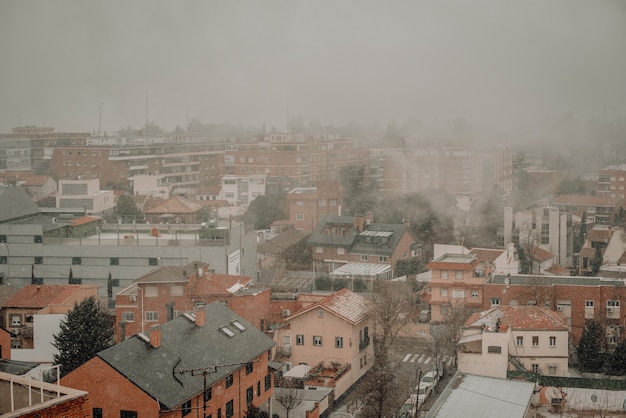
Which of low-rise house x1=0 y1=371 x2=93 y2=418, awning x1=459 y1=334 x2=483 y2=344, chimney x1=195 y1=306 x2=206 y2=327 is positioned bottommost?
awning x1=459 y1=334 x2=483 y2=344

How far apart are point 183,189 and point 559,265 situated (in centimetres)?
1377

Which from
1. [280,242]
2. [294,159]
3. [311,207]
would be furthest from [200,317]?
[294,159]

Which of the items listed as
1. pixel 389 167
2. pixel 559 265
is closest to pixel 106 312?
pixel 559 265

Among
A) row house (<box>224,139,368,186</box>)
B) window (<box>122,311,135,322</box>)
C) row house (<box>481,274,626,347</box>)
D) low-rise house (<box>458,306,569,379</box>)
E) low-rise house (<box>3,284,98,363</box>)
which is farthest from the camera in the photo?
row house (<box>224,139,368,186</box>)

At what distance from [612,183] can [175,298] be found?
14.2m

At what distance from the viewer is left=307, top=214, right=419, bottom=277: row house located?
44.0 ft

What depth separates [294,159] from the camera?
24.5m

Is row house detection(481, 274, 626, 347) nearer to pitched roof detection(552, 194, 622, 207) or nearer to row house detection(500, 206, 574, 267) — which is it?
row house detection(500, 206, 574, 267)

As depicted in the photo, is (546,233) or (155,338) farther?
(546,233)

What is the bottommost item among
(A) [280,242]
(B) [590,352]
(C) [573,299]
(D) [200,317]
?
(B) [590,352]

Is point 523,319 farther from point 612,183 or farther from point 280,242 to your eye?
point 612,183

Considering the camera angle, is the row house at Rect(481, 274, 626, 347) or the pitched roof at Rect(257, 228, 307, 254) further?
the pitched roof at Rect(257, 228, 307, 254)

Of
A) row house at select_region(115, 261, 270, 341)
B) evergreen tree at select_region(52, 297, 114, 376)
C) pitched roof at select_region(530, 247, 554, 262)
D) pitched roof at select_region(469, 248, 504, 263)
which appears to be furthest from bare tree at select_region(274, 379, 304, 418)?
pitched roof at select_region(530, 247, 554, 262)

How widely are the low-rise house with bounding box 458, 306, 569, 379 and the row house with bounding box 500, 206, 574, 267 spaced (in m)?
5.55
